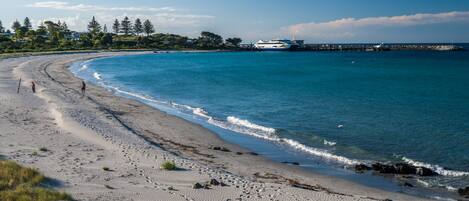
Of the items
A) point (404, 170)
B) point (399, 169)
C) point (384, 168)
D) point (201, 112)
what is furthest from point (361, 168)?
point (201, 112)

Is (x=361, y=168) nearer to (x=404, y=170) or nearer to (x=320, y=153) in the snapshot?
(x=404, y=170)

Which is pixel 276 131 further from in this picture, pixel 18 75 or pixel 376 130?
pixel 18 75

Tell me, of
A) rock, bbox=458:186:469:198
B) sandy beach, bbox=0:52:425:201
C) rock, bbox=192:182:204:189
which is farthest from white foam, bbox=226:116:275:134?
rock, bbox=192:182:204:189

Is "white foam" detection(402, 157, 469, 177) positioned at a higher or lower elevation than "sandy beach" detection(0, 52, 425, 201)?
lower

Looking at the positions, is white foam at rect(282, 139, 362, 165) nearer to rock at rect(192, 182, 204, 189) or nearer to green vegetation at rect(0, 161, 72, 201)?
rock at rect(192, 182, 204, 189)

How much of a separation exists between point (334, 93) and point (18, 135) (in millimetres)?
34432

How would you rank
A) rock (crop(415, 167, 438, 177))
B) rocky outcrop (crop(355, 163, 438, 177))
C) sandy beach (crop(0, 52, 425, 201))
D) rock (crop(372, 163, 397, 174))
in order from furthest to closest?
rock (crop(372, 163, 397, 174)) < rocky outcrop (crop(355, 163, 438, 177)) < rock (crop(415, 167, 438, 177)) < sandy beach (crop(0, 52, 425, 201))

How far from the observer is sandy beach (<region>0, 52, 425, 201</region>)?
1468 cm

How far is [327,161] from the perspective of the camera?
21984 millimetres

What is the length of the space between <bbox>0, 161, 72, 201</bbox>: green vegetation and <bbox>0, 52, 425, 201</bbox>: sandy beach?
2.03 ft

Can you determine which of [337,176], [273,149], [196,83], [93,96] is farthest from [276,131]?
[196,83]

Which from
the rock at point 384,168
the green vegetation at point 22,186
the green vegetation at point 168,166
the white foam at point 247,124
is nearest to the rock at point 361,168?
the rock at point 384,168

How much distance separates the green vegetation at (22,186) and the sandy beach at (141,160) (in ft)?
2.03

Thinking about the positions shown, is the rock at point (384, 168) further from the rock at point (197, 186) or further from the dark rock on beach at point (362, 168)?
the rock at point (197, 186)
